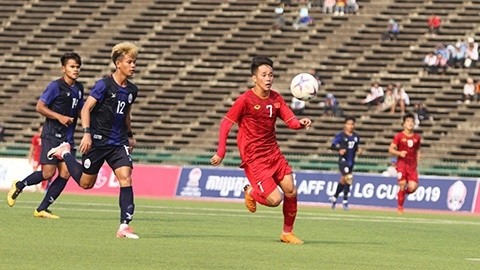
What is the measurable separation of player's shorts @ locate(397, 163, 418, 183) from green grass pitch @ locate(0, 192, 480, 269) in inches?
322

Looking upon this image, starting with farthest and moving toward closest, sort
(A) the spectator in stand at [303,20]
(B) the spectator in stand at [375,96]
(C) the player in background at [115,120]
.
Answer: (A) the spectator in stand at [303,20]
(B) the spectator in stand at [375,96]
(C) the player in background at [115,120]

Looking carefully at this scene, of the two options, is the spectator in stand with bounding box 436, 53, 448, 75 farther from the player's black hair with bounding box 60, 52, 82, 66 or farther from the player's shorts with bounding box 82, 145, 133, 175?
the player's shorts with bounding box 82, 145, 133, 175

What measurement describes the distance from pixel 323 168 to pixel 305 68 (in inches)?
453

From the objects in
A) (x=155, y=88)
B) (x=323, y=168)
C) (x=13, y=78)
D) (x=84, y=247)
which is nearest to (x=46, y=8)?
(x=13, y=78)

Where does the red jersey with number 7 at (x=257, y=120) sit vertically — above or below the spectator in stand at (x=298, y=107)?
above

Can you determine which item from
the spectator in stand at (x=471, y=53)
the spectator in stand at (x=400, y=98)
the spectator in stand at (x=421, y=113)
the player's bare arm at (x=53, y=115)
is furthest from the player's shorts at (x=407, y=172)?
the spectator in stand at (x=471, y=53)

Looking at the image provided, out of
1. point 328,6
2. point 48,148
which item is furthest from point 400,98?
point 48,148

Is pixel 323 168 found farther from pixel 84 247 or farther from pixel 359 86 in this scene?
pixel 84 247

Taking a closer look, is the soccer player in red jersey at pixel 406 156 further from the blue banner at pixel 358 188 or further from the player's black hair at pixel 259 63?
the player's black hair at pixel 259 63

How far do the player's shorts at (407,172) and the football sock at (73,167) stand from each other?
16.1m

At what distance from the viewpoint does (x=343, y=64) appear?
55.3 metres

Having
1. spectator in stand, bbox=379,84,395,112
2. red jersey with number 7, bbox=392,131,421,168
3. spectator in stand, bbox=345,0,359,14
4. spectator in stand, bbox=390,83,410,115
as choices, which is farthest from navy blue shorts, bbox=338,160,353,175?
spectator in stand, bbox=345,0,359,14

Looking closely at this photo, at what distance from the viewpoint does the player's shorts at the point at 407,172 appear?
118ft

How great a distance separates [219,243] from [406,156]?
60.7ft
